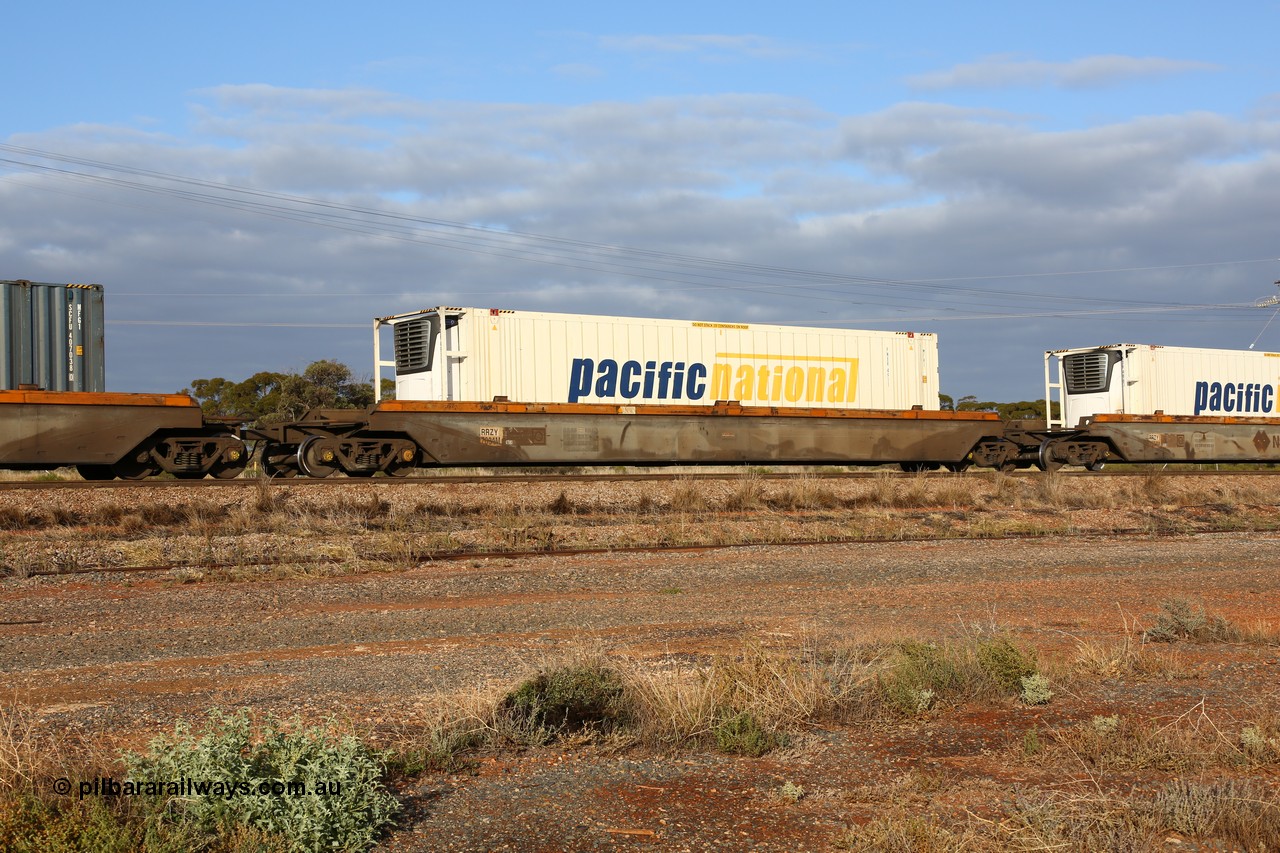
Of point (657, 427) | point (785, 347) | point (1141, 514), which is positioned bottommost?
point (1141, 514)

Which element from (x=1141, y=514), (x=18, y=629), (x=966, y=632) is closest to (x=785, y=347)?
(x=1141, y=514)

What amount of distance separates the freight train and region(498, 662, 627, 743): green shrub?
1315 centimetres

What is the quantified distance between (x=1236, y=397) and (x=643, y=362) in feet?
61.7

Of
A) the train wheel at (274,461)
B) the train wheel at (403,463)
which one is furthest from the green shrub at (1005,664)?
the train wheel at (274,461)

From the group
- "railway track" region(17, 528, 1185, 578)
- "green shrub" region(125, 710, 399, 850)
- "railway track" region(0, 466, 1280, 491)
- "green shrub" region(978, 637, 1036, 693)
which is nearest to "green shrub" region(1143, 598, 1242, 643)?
"green shrub" region(978, 637, 1036, 693)

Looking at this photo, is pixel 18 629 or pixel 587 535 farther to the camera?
pixel 587 535

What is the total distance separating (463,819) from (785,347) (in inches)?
783

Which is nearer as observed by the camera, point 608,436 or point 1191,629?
point 1191,629

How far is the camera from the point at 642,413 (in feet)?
70.9

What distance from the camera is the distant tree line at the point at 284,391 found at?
44.4 meters

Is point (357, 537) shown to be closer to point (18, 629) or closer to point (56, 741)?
point (18, 629)

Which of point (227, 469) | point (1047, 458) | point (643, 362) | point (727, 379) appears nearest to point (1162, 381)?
point (1047, 458)

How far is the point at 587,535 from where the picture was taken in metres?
16.5

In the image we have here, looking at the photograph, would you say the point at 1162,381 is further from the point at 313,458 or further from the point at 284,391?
the point at 284,391
